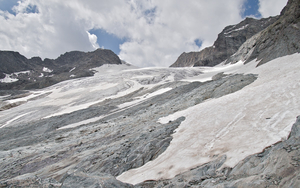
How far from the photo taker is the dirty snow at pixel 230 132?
6195 mm

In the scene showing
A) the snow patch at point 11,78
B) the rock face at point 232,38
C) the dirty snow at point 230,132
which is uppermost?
the snow patch at point 11,78

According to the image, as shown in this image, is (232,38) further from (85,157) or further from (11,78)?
(11,78)

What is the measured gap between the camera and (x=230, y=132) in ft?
27.0

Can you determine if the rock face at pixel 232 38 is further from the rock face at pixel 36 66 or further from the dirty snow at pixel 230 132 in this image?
the dirty snow at pixel 230 132

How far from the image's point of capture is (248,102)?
469 inches

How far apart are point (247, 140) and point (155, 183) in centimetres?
421

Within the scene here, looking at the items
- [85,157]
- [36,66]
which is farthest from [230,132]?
[36,66]

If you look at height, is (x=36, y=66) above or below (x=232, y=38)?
above

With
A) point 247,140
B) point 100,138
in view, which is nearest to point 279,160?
point 247,140

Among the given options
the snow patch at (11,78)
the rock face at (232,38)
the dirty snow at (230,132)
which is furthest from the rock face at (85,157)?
the snow patch at (11,78)

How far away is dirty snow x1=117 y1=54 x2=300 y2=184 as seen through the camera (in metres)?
6.19

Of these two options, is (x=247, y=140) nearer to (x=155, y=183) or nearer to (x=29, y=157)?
(x=155, y=183)

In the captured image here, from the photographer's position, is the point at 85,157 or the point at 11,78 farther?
the point at 11,78

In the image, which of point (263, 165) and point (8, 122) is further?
point (8, 122)
